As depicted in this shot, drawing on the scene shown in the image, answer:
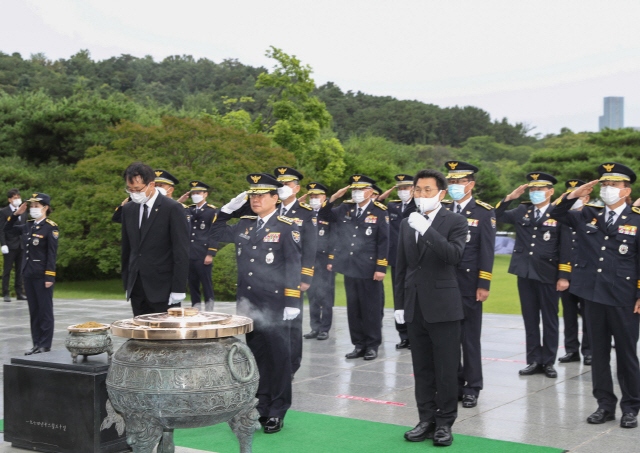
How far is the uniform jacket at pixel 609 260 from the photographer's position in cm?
Result: 511

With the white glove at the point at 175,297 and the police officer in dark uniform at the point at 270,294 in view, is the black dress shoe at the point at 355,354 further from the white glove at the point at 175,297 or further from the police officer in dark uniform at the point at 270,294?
the white glove at the point at 175,297

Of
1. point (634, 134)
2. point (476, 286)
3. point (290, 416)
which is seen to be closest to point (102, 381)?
point (290, 416)

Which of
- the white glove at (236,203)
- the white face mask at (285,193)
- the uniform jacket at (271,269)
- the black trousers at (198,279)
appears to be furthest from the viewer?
the black trousers at (198,279)

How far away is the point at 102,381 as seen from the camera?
13.8 ft

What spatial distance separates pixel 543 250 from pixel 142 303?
4.45 meters

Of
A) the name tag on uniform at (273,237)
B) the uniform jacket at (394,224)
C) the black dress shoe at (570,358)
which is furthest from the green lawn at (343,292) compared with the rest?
the name tag on uniform at (273,237)

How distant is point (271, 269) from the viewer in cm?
495

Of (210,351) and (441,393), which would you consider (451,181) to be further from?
(210,351)

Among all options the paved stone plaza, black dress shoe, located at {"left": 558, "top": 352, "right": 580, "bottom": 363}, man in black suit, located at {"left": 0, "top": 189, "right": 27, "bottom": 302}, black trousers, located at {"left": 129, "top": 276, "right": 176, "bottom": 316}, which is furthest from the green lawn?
black trousers, located at {"left": 129, "top": 276, "right": 176, "bottom": 316}

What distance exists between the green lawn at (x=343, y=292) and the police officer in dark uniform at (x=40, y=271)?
8.11m

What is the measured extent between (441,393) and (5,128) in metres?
22.8

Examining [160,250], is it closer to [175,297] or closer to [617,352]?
[175,297]

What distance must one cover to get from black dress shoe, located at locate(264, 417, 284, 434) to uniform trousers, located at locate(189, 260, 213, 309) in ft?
18.8

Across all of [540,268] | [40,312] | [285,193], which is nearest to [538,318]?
[540,268]
